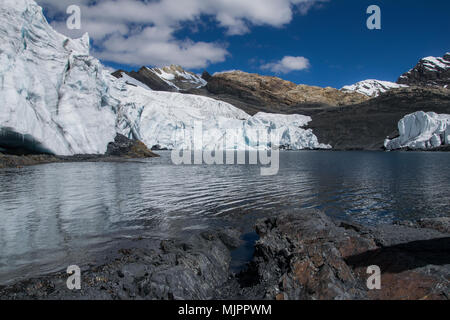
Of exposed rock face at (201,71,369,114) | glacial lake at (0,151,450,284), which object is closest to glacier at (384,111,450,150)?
glacial lake at (0,151,450,284)

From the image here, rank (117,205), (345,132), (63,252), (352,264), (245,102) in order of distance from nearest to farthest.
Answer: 1. (352,264)
2. (63,252)
3. (117,205)
4. (345,132)
5. (245,102)

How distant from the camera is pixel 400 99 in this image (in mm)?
94688

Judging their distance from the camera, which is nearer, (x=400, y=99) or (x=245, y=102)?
(x=400, y=99)

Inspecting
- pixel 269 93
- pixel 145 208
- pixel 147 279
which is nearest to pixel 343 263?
pixel 147 279

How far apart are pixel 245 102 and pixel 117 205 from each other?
131 metres

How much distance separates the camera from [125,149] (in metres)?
36.5

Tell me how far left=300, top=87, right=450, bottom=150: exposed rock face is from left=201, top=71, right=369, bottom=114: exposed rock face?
1621 inches

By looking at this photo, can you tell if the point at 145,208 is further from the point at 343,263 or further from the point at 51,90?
the point at 51,90

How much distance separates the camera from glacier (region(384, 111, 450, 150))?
191 feet

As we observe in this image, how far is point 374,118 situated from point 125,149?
8098 centimetres

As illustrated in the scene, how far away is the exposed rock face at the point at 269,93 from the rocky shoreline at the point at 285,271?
131 metres

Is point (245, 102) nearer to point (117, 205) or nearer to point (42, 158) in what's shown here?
point (42, 158)
